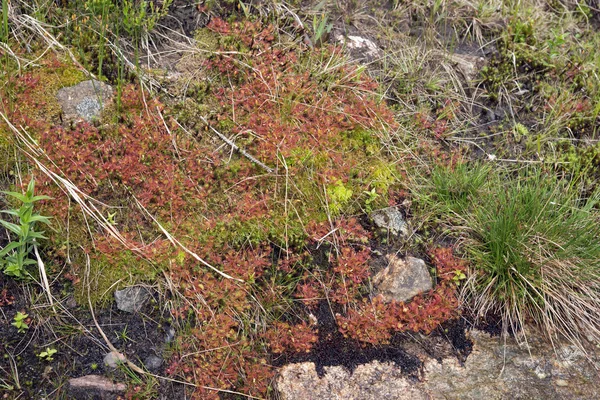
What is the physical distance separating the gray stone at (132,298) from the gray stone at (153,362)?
35 cm

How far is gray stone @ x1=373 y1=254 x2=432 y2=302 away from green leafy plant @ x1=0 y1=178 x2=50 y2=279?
2439 millimetres

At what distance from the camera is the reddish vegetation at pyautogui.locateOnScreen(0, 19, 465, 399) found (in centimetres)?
389

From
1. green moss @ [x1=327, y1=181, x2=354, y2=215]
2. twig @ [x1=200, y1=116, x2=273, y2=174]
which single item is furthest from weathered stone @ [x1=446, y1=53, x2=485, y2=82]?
twig @ [x1=200, y1=116, x2=273, y2=174]

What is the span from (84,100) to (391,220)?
8.69ft

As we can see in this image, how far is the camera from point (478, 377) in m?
3.94

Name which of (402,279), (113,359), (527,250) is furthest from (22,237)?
(527,250)

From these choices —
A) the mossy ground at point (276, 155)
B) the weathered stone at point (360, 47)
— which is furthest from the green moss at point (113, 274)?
the weathered stone at point (360, 47)

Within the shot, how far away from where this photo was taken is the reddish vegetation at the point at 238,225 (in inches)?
153

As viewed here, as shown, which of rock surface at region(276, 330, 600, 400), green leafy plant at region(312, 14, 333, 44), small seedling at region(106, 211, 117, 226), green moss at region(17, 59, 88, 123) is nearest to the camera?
rock surface at region(276, 330, 600, 400)

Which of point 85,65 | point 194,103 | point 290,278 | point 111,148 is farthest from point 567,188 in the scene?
point 85,65

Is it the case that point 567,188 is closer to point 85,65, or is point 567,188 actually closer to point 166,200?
point 166,200

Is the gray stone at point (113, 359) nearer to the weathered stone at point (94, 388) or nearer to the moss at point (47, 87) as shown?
the weathered stone at point (94, 388)

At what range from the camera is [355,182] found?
458 cm

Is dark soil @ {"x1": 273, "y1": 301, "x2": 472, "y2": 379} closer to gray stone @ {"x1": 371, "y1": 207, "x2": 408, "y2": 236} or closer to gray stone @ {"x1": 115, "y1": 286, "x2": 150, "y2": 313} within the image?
gray stone @ {"x1": 371, "y1": 207, "x2": 408, "y2": 236}
